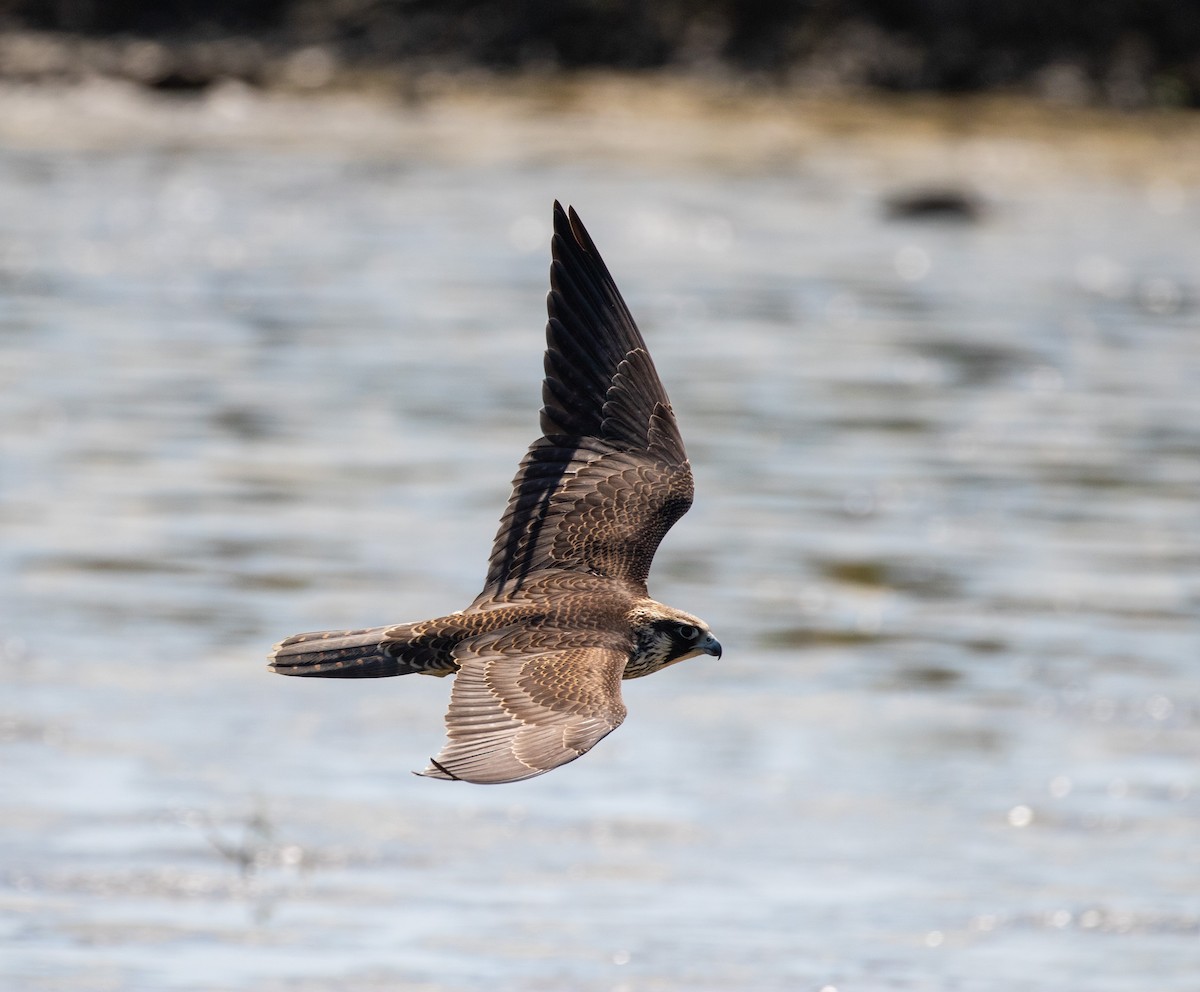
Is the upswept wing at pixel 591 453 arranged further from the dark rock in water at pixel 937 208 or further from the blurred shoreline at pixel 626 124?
the blurred shoreline at pixel 626 124

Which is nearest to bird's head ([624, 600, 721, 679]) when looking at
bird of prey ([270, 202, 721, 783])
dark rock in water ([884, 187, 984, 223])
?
bird of prey ([270, 202, 721, 783])

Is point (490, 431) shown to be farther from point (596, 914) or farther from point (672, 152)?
point (672, 152)

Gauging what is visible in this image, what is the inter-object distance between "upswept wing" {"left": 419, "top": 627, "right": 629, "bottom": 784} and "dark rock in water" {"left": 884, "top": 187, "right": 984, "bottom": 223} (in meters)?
27.5

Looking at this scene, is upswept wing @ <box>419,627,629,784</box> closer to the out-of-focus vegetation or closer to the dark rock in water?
the dark rock in water

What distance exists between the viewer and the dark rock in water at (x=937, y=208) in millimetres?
33969

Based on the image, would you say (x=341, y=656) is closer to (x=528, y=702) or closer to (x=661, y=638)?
(x=528, y=702)

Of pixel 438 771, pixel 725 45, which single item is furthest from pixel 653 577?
pixel 725 45

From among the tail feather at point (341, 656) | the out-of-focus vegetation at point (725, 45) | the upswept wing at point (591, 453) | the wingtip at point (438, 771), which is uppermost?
the upswept wing at point (591, 453)

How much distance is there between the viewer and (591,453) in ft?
26.1

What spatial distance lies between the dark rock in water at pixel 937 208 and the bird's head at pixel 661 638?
88.8 feet

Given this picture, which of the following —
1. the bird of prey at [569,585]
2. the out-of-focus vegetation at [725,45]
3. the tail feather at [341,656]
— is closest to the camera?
the bird of prey at [569,585]

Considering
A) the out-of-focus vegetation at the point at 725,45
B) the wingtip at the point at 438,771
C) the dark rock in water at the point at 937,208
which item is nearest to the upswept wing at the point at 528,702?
the wingtip at the point at 438,771

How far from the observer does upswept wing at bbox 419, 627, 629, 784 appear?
19.6 ft

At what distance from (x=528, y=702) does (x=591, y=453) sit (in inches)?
64.3
